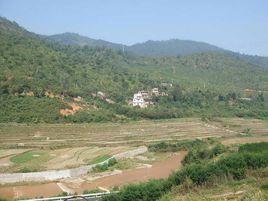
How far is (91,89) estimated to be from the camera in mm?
79375

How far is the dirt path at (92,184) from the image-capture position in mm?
32062

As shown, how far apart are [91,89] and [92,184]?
45.3 meters

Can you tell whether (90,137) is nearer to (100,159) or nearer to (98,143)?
(98,143)

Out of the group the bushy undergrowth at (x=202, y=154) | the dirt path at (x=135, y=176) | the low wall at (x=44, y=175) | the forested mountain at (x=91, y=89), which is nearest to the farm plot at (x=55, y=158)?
the low wall at (x=44, y=175)

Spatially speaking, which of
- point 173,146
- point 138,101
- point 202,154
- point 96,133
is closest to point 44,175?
point 202,154

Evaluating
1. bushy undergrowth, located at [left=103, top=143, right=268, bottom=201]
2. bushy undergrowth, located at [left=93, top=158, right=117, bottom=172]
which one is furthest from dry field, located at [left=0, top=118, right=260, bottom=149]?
bushy undergrowth, located at [left=103, top=143, right=268, bottom=201]

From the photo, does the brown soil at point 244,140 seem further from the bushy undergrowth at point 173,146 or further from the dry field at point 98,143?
the bushy undergrowth at point 173,146

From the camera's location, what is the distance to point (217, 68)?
429 feet

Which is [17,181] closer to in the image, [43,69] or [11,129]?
[11,129]

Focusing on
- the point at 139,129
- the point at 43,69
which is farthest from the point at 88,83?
the point at 139,129

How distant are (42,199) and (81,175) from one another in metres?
9.19

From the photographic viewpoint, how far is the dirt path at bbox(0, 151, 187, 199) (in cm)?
3206

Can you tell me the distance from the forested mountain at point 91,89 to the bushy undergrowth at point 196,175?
37474 millimetres

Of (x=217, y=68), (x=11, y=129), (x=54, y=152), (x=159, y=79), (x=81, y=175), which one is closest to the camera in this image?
(x=81, y=175)
